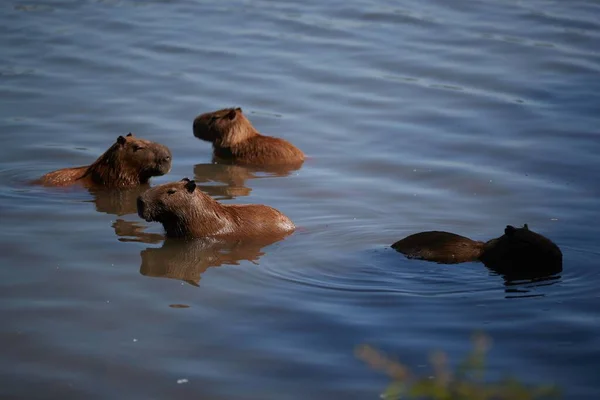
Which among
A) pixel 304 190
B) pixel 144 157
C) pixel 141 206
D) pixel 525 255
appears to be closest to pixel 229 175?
pixel 304 190

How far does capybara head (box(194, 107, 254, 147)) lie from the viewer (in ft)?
35.0

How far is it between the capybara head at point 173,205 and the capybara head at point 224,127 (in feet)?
8.83

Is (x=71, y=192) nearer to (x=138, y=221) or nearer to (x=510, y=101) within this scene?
(x=138, y=221)

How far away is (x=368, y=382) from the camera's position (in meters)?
5.45

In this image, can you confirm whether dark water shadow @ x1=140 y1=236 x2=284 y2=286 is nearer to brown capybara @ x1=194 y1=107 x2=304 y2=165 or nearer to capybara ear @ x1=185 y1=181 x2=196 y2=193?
capybara ear @ x1=185 y1=181 x2=196 y2=193

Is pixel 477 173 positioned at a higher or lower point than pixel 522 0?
lower

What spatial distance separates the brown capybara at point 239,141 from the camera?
409 inches

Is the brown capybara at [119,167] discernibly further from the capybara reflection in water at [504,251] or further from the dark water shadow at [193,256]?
the capybara reflection in water at [504,251]

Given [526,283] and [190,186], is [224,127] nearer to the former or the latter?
[190,186]

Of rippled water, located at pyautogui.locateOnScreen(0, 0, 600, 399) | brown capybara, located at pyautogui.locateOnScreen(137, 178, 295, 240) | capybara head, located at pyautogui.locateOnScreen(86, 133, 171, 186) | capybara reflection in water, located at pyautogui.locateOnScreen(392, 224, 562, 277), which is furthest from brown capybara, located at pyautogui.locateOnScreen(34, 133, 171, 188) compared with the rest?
capybara reflection in water, located at pyautogui.locateOnScreen(392, 224, 562, 277)

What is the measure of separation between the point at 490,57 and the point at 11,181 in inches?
294

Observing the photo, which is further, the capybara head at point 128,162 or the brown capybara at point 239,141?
the brown capybara at point 239,141

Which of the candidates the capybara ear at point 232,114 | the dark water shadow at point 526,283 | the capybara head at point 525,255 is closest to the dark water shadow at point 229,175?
the capybara ear at point 232,114

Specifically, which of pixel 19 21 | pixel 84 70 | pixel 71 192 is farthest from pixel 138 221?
Answer: pixel 19 21
